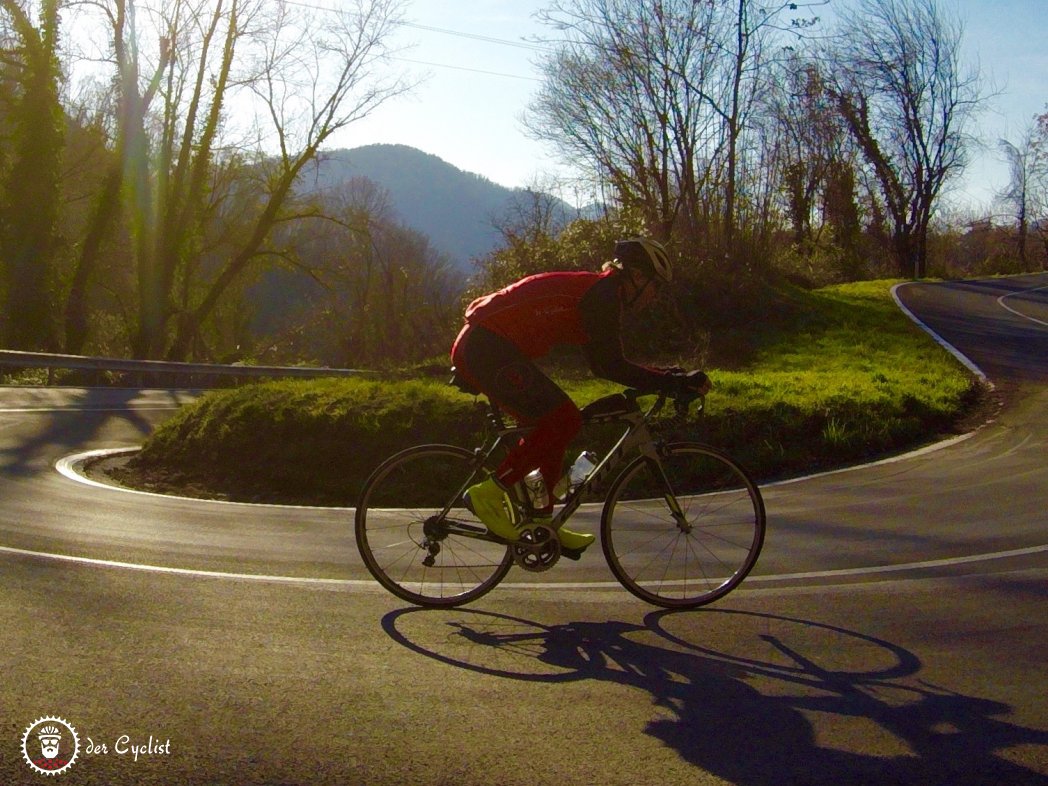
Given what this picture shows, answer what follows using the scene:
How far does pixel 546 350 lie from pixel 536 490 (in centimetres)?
71

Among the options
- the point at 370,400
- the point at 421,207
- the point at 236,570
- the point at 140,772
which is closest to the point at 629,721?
the point at 140,772

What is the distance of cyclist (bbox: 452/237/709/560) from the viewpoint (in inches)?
218

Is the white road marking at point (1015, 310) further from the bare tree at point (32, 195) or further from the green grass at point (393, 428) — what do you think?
the bare tree at point (32, 195)

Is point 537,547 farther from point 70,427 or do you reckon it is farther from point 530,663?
point 70,427

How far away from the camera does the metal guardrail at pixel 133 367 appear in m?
23.4

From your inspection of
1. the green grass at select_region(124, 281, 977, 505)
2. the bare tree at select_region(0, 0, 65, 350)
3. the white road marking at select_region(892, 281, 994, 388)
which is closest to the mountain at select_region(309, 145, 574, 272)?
the bare tree at select_region(0, 0, 65, 350)

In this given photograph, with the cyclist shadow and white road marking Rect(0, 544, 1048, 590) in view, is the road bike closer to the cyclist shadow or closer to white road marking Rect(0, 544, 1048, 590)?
the cyclist shadow

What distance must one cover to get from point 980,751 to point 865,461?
25.2ft

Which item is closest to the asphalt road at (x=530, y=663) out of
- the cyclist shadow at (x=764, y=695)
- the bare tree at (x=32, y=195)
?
the cyclist shadow at (x=764, y=695)

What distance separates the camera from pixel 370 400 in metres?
12.6

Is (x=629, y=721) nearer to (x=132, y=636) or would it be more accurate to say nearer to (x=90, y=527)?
(x=132, y=636)

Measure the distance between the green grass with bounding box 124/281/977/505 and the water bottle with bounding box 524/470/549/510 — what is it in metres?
5.13

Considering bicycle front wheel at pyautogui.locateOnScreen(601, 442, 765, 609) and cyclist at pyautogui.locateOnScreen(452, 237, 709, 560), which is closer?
cyclist at pyautogui.locateOnScreen(452, 237, 709, 560)

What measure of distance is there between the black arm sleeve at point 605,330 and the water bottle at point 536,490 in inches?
24.4
